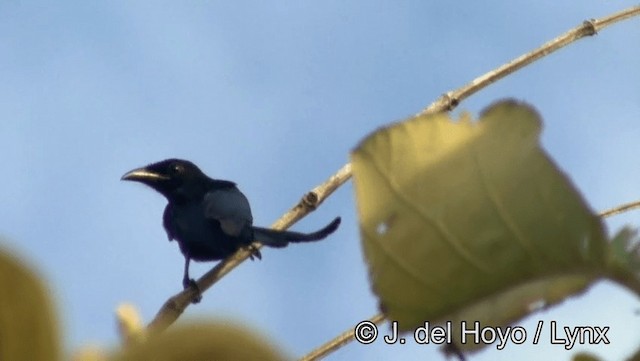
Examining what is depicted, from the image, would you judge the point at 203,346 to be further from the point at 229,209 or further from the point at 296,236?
the point at 229,209

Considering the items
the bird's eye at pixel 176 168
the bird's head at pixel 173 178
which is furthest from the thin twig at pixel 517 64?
the bird's eye at pixel 176 168

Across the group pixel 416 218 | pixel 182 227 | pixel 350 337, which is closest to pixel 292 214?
pixel 350 337

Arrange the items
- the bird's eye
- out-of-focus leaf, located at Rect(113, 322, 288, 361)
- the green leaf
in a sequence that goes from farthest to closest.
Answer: the bird's eye → the green leaf → out-of-focus leaf, located at Rect(113, 322, 288, 361)

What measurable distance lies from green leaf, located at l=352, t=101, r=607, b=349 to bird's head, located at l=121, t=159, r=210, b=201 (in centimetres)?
488

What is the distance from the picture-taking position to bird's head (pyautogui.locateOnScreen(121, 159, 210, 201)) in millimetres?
5625

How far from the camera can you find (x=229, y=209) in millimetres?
5129

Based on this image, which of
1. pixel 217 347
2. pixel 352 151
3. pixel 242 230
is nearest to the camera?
pixel 217 347

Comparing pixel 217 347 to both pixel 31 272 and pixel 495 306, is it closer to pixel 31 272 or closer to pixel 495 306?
pixel 31 272

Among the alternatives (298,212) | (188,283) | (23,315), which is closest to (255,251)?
(188,283)

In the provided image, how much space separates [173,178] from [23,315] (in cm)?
534

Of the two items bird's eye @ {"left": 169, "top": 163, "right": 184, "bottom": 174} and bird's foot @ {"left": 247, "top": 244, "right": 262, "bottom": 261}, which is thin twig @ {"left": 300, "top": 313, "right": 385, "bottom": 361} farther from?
bird's eye @ {"left": 169, "top": 163, "right": 184, "bottom": 174}

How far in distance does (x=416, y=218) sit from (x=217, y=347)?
372mm

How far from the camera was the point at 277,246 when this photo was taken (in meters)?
3.97

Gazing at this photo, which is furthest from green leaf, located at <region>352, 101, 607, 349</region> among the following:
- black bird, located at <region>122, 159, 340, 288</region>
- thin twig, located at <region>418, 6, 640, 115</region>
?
black bird, located at <region>122, 159, 340, 288</region>
